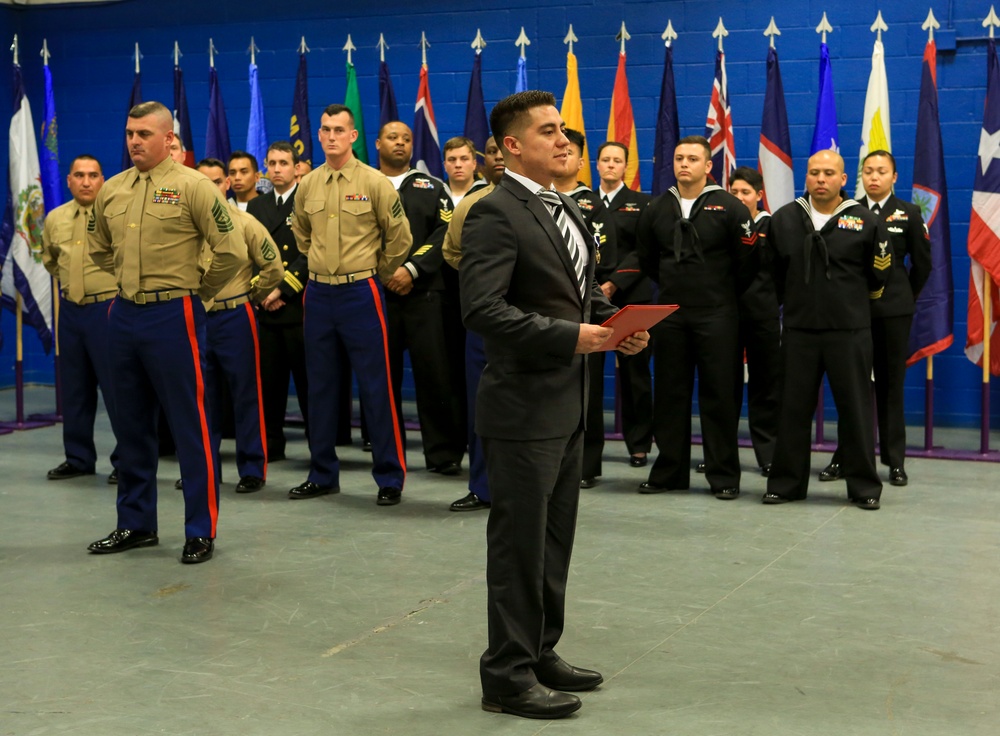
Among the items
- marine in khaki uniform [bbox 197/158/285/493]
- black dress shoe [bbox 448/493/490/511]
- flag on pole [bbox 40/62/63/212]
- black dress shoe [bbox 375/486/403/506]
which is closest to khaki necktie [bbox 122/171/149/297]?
marine in khaki uniform [bbox 197/158/285/493]

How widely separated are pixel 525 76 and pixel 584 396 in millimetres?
5148

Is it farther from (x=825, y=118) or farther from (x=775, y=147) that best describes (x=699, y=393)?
(x=825, y=118)

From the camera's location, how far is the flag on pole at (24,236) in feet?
26.4

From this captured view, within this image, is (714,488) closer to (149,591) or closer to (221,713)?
(149,591)

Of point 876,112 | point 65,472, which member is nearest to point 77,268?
point 65,472

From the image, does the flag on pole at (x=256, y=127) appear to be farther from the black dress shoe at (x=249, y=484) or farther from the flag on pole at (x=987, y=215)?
the flag on pole at (x=987, y=215)

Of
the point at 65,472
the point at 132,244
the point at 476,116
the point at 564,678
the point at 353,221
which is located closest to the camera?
the point at 564,678

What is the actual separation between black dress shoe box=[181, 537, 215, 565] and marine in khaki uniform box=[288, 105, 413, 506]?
114 centimetres

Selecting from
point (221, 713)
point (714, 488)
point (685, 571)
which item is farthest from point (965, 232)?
point (221, 713)

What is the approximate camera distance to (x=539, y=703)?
10.5 ft

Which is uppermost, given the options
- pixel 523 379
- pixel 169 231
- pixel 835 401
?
pixel 169 231

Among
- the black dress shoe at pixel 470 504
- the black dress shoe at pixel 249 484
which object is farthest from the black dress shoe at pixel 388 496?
the black dress shoe at pixel 249 484

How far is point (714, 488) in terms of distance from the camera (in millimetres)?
5930

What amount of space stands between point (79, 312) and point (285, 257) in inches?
53.6
